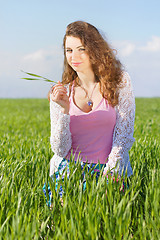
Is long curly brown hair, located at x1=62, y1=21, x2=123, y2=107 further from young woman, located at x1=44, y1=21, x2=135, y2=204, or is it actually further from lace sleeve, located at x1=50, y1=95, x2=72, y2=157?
lace sleeve, located at x1=50, y1=95, x2=72, y2=157

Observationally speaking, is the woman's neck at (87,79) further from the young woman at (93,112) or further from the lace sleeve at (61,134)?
the lace sleeve at (61,134)

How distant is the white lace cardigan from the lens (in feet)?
8.17

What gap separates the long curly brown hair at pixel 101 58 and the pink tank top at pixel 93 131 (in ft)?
0.33

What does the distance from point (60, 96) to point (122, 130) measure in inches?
21.8

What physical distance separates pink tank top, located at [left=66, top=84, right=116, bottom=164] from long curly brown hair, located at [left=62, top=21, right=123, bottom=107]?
102mm

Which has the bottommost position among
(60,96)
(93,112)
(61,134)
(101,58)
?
(61,134)

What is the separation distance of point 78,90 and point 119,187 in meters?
0.88

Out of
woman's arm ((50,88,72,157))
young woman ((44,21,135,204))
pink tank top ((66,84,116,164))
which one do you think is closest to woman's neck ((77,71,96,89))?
young woman ((44,21,135,204))

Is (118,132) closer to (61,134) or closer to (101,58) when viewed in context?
(61,134)

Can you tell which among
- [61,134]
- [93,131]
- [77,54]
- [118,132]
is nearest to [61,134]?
[61,134]

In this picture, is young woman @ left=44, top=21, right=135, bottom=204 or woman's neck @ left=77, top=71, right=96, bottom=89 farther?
woman's neck @ left=77, top=71, right=96, bottom=89

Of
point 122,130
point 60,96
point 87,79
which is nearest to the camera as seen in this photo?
point 60,96

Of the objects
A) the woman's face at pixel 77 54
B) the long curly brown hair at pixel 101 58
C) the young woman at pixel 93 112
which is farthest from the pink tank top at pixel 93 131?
the woman's face at pixel 77 54

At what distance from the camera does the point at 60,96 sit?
2.42m
